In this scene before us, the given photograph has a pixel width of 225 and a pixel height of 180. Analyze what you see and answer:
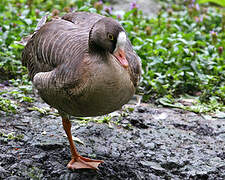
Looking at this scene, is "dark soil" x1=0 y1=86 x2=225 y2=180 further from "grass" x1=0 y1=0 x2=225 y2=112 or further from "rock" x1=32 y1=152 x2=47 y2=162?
"grass" x1=0 y1=0 x2=225 y2=112

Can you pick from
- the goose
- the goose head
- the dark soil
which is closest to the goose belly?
the goose

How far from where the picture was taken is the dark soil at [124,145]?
404 cm

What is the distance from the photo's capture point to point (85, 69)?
3549 millimetres

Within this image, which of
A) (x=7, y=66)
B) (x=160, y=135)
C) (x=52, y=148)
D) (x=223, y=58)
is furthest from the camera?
(x=223, y=58)

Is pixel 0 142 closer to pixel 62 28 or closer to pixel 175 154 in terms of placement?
pixel 62 28

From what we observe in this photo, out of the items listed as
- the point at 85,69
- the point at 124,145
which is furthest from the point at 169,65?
the point at 85,69

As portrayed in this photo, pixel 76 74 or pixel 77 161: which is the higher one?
pixel 76 74

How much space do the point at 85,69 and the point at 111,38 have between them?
0.35 m

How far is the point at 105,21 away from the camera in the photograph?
3.49 m

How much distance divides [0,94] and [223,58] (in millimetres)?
3545

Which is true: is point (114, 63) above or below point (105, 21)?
below

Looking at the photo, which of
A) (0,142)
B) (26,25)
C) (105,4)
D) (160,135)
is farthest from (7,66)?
(105,4)

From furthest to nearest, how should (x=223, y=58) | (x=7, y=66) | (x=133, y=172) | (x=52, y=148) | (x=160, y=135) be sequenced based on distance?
(x=223, y=58) → (x=7, y=66) → (x=160, y=135) → (x=52, y=148) → (x=133, y=172)

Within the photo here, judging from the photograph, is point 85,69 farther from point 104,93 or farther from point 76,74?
point 104,93
